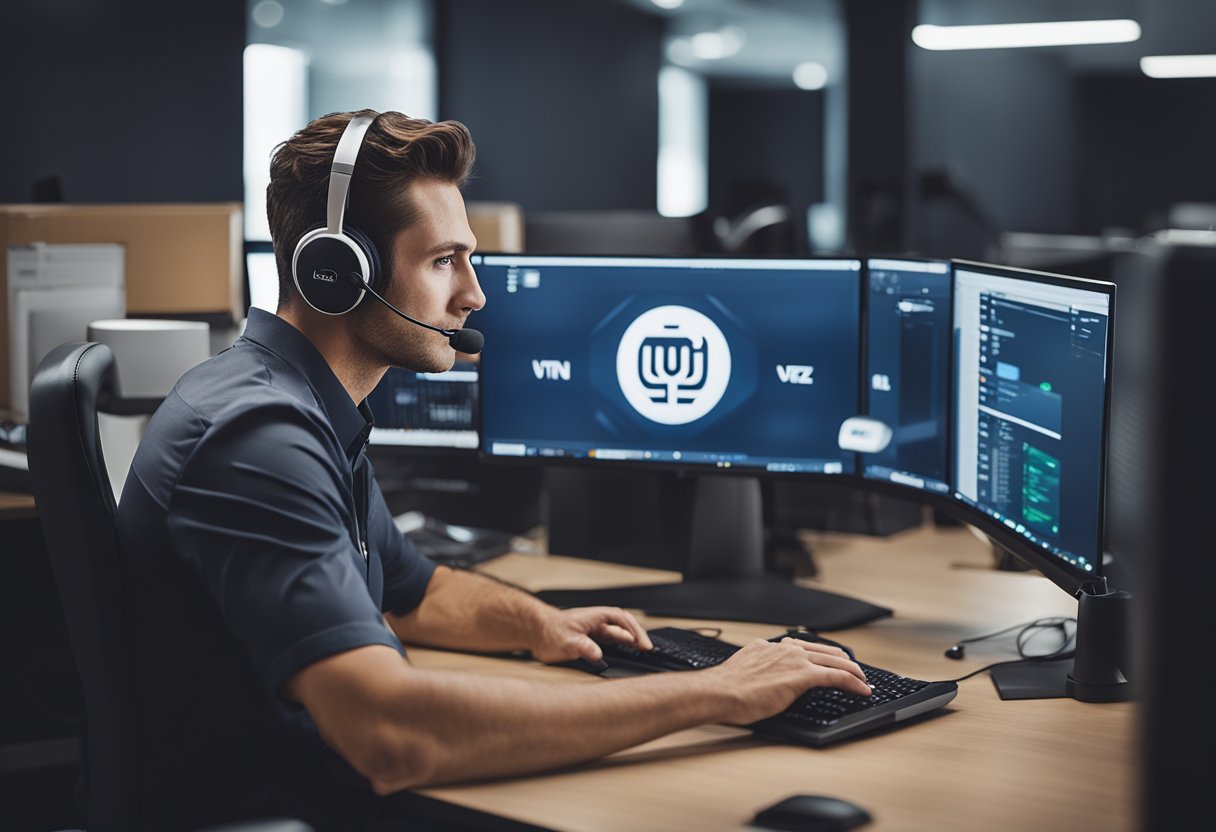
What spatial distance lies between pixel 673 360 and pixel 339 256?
0.65 m

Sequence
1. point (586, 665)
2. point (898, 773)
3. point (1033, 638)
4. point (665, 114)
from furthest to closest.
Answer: point (665, 114)
point (1033, 638)
point (586, 665)
point (898, 773)

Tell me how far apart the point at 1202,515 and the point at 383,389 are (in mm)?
1539

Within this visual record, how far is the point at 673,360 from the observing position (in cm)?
185

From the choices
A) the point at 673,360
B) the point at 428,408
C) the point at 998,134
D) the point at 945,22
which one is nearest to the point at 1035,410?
the point at 673,360

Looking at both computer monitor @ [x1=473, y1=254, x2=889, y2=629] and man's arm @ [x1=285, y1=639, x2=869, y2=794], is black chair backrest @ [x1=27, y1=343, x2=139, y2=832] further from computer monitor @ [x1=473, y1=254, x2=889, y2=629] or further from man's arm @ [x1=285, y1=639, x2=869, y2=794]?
computer monitor @ [x1=473, y1=254, x2=889, y2=629]

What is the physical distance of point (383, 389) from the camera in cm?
213

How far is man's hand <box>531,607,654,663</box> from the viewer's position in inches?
61.7

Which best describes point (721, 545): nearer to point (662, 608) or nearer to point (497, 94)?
point (662, 608)

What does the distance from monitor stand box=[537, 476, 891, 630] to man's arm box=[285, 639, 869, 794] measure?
0.47 m

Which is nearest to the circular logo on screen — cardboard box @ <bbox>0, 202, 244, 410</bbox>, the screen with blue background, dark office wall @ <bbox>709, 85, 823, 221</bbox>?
the screen with blue background

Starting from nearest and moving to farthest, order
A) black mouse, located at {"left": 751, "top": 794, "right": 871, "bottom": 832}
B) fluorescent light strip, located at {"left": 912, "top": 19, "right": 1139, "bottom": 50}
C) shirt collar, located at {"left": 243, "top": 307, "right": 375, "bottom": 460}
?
1. black mouse, located at {"left": 751, "top": 794, "right": 871, "bottom": 832}
2. shirt collar, located at {"left": 243, "top": 307, "right": 375, "bottom": 460}
3. fluorescent light strip, located at {"left": 912, "top": 19, "right": 1139, "bottom": 50}

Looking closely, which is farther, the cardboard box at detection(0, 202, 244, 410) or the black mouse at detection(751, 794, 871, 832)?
the cardboard box at detection(0, 202, 244, 410)

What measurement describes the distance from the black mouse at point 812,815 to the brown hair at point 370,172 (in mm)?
729

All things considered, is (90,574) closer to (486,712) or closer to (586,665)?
(486,712)
